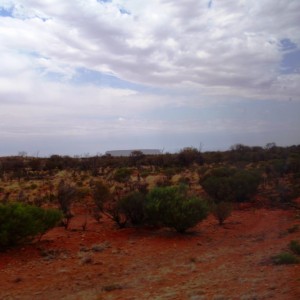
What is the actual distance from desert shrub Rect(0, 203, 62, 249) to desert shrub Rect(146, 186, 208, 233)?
4.60 m

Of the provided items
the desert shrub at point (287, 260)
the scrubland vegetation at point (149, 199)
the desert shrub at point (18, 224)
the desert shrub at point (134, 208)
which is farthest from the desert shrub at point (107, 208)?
the desert shrub at point (287, 260)

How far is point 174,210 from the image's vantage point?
17.1 meters

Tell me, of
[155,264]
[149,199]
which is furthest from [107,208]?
[155,264]

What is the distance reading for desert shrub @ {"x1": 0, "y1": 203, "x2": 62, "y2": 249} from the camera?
1413 cm

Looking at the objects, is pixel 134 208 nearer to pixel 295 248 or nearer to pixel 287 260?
pixel 295 248

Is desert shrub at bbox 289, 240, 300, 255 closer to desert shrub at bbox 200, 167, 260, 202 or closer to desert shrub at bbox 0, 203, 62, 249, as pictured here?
desert shrub at bbox 0, 203, 62, 249

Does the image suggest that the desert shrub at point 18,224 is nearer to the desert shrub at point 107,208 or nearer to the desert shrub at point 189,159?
the desert shrub at point 107,208

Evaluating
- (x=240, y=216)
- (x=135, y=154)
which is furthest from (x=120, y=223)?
(x=135, y=154)

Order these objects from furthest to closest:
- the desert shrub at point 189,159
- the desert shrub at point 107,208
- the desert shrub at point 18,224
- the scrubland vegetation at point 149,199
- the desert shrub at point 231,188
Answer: the desert shrub at point 189,159, the desert shrub at point 231,188, the desert shrub at point 107,208, the scrubland vegetation at point 149,199, the desert shrub at point 18,224

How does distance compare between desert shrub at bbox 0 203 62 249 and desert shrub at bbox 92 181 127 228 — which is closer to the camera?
desert shrub at bbox 0 203 62 249

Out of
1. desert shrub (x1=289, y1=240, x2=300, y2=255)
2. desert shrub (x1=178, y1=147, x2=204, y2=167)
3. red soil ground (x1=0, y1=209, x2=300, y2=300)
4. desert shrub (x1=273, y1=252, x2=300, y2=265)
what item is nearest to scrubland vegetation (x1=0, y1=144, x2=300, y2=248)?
red soil ground (x1=0, y1=209, x2=300, y2=300)

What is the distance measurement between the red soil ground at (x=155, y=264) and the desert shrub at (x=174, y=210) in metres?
0.48

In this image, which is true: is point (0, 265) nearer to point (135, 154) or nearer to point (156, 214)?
point (156, 214)

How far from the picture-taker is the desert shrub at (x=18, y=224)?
14.1 m
